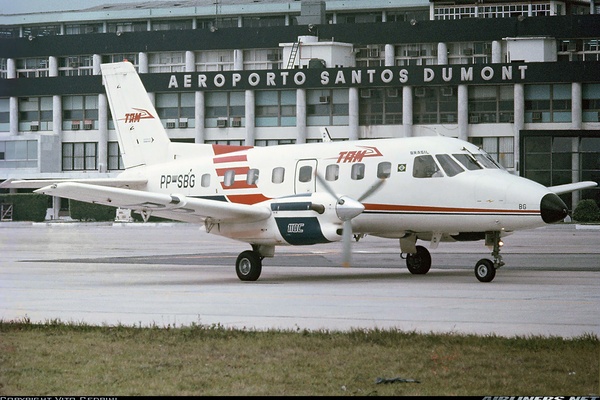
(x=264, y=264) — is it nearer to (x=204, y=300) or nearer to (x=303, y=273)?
(x=303, y=273)

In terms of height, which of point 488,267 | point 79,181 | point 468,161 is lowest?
point 488,267

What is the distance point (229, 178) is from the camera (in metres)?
30.6

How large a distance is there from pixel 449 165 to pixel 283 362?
14.2m

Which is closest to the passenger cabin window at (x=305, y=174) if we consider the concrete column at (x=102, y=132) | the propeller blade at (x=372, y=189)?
the propeller blade at (x=372, y=189)

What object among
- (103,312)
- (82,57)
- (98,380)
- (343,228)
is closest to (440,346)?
(98,380)

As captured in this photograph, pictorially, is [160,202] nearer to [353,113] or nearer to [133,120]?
[133,120]

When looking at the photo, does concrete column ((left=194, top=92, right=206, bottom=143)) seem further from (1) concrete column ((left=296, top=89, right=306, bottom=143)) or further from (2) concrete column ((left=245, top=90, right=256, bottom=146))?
(1) concrete column ((left=296, top=89, right=306, bottom=143))

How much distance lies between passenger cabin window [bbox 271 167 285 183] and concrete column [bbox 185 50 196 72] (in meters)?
73.4

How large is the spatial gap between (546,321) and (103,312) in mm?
8253

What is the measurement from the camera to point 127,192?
27.3 metres

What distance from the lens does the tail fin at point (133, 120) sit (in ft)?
112

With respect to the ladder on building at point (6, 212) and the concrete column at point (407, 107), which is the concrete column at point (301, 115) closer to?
the concrete column at point (407, 107)

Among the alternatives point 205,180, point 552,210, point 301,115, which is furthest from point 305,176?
point 301,115

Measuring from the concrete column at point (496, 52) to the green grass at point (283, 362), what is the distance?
3118 inches
